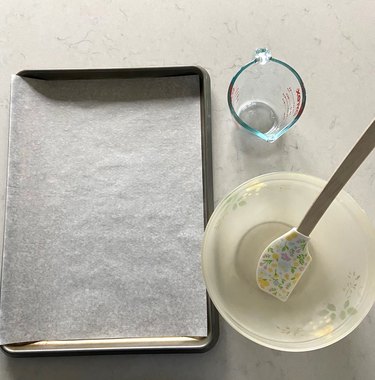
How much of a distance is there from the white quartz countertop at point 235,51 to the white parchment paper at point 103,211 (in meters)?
0.04

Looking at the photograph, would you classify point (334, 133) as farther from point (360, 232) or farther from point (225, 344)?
point (225, 344)

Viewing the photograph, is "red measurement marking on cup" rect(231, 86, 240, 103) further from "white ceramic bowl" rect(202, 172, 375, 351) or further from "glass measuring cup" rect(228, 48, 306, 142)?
"white ceramic bowl" rect(202, 172, 375, 351)

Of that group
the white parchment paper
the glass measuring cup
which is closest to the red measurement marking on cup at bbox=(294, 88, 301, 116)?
the glass measuring cup

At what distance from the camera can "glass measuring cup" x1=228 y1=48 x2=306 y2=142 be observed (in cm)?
64

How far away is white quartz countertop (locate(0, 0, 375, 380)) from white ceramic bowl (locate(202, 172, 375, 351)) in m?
0.05

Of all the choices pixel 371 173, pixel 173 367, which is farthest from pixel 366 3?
Result: pixel 173 367

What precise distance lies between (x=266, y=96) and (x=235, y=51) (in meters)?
0.08

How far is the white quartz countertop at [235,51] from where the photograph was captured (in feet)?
2.17

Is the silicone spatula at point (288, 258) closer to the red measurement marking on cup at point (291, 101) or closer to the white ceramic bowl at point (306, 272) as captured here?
the white ceramic bowl at point (306, 272)

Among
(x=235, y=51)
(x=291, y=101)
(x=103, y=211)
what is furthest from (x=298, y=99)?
(x=103, y=211)

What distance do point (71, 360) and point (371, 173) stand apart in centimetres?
45

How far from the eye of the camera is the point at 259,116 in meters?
0.68

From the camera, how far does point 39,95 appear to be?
0.69m

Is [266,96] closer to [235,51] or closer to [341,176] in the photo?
[235,51]
